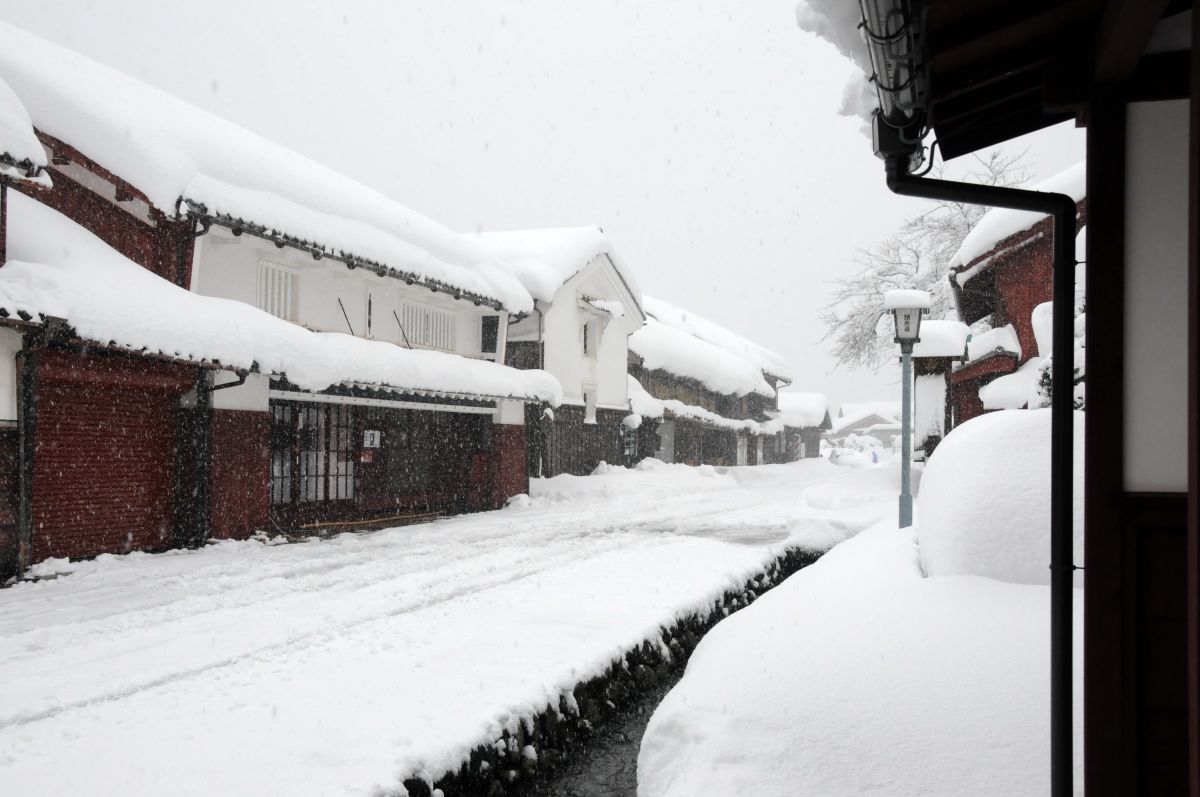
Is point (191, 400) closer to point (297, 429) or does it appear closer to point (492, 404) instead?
point (297, 429)

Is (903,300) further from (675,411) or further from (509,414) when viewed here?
(675,411)

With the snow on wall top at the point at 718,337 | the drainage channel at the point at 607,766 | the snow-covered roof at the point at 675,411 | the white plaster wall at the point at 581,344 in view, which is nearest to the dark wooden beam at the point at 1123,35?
the drainage channel at the point at 607,766

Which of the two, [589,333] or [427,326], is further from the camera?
[589,333]

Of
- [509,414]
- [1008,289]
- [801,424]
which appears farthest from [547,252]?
[801,424]

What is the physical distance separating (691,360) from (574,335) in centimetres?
1261

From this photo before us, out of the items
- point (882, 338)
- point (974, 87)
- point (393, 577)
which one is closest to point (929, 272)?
point (882, 338)

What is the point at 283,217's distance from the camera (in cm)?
1307

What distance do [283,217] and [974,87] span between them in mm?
11985

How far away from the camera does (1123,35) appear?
247cm

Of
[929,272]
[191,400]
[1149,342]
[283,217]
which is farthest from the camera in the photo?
[929,272]

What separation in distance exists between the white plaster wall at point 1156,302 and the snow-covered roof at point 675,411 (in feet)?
81.2

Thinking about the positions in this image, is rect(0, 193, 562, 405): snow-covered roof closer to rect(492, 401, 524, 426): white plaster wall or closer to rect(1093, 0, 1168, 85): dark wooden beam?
rect(492, 401, 524, 426): white plaster wall

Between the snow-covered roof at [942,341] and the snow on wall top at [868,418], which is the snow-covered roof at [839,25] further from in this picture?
the snow on wall top at [868,418]

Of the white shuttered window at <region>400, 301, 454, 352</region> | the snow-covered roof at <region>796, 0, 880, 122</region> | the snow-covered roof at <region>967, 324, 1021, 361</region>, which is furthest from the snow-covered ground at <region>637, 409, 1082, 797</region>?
the white shuttered window at <region>400, 301, 454, 352</region>
